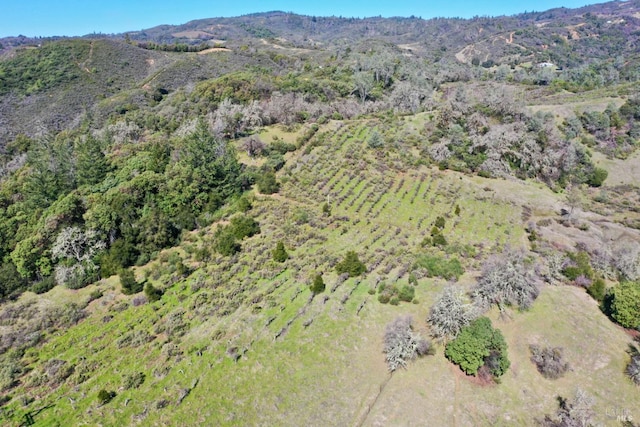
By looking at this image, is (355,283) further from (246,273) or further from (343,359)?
(246,273)

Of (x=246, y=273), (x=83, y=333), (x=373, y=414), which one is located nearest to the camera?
(x=373, y=414)

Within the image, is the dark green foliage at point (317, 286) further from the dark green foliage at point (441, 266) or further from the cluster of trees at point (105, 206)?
the cluster of trees at point (105, 206)

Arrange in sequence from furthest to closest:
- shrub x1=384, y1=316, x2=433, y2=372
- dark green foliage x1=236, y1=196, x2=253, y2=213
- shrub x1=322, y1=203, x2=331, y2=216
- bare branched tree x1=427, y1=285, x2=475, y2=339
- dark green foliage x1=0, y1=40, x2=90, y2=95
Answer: dark green foliage x1=0, y1=40, x2=90, y2=95 < dark green foliage x1=236, y1=196, x2=253, y2=213 < shrub x1=322, y1=203, x2=331, y2=216 < bare branched tree x1=427, y1=285, x2=475, y2=339 < shrub x1=384, y1=316, x2=433, y2=372

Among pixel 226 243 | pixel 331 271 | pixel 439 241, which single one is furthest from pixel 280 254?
pixel 439 241

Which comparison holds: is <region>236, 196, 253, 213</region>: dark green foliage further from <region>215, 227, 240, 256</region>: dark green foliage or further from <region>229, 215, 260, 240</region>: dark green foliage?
<region>215, 227, 240, 256</region>: dark green foliage

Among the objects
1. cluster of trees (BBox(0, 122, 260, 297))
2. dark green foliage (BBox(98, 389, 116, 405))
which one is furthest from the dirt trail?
cluster of trees (BBox(0, 122, 260, 297))

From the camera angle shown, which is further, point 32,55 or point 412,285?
point 32,55

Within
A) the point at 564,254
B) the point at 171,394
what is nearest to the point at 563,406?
the point at 564,254
